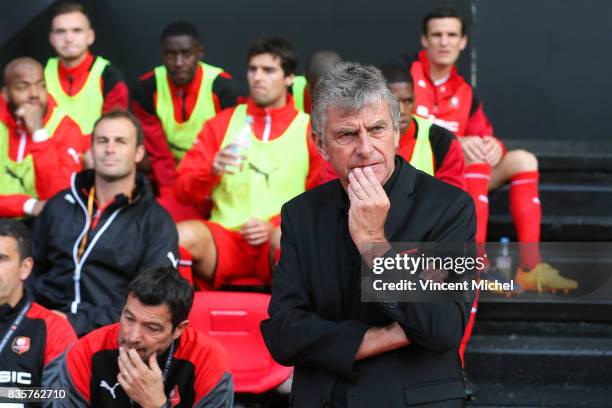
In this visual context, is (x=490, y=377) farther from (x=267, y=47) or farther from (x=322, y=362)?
(x=322, y=362)

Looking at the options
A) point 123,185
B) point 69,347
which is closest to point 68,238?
point 123,185

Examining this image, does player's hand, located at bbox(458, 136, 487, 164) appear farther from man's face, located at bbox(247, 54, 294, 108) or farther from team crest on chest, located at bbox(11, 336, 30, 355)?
team crest on chest, located at bbox(11, 336, 30, 355)

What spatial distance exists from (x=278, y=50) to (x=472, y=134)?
116 centimetres

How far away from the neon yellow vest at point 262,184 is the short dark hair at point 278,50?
433mm

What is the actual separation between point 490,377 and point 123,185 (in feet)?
5.82

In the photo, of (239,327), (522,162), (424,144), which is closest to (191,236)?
(239,327)

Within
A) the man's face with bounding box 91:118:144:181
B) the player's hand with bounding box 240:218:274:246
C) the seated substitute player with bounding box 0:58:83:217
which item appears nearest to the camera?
the man's face with bounding box 91:118:144:181

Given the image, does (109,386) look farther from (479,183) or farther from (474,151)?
(474,151)

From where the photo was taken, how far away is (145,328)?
129 inches

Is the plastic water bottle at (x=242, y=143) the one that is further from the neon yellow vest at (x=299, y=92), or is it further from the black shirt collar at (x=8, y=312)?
the black shirt collar at (x=8, y=312)

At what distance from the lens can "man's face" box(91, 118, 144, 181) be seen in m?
4.34

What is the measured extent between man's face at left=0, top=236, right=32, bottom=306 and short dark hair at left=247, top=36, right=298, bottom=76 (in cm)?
183

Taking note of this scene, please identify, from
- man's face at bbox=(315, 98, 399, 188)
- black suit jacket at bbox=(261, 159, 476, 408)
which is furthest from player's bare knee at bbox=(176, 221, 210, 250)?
man's face at bbox=(315, 98, 399, 188)

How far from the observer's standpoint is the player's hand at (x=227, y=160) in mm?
4609
